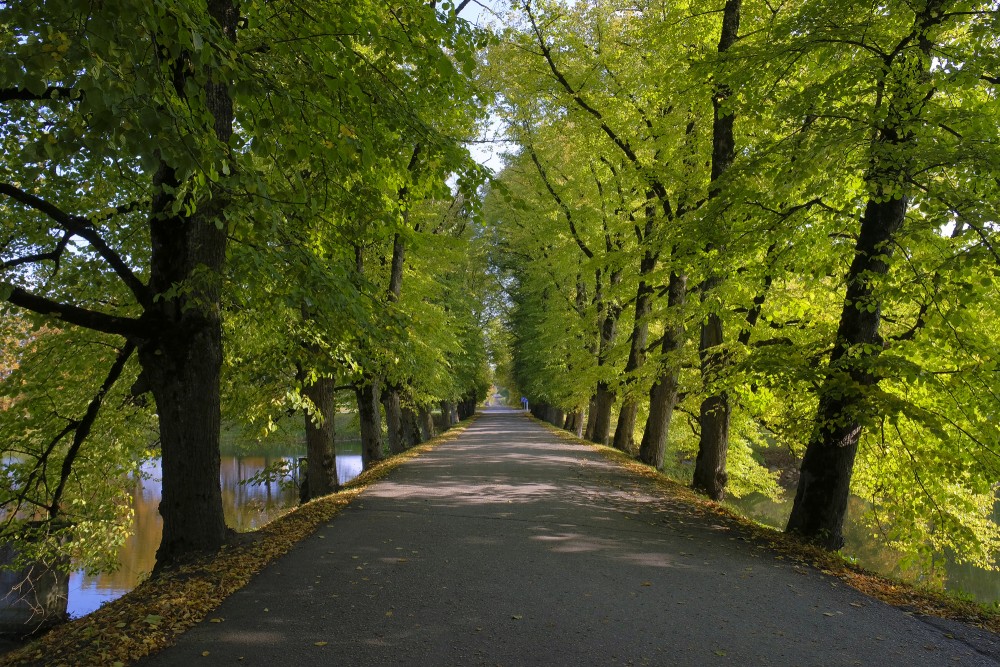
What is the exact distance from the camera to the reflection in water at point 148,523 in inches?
512

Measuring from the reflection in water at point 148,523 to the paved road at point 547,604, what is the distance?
4.51m

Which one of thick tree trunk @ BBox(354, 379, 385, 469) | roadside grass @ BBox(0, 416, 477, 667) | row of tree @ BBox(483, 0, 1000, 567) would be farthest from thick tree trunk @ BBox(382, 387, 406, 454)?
roadside grass @ BBox(0, 416, 477, 667)

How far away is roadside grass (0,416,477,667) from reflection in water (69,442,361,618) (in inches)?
149

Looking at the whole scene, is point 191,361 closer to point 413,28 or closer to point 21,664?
point 21,664

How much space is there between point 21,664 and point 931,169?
27.2ft

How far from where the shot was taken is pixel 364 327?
6.39 meters

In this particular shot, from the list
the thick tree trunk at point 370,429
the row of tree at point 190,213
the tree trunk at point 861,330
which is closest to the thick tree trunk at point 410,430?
the thick tree trunk at point 370,429

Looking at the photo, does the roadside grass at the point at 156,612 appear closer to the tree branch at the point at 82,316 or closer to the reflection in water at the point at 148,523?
the tree branch at the point at 82,316

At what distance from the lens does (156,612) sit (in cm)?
437

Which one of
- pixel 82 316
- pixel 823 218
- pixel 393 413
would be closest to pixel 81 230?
pixel 82 316

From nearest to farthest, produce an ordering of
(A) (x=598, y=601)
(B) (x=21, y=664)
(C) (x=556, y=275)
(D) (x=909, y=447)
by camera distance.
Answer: (B) (x=21, y=664) → (A) (x=598, y=601) → (D) (x=909, y=447) → (C) (x=556, y=275)

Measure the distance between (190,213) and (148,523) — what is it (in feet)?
69.7

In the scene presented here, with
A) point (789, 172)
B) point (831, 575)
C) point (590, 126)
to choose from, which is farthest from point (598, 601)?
point (590, 126)

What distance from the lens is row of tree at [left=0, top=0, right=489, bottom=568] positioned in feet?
9.86
